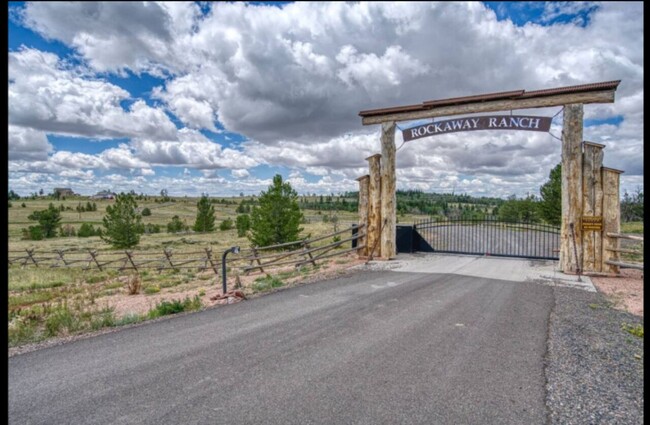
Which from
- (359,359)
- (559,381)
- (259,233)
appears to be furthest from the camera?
(259,233)

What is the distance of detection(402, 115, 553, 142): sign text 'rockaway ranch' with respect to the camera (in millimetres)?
10234

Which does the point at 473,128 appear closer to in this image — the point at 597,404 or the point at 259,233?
the point at 597,404

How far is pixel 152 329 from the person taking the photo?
591cm

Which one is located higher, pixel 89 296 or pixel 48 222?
pixel 48 222

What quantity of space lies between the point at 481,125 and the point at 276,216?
1857 cm

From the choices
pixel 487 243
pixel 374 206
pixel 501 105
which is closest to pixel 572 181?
pixel 501 105

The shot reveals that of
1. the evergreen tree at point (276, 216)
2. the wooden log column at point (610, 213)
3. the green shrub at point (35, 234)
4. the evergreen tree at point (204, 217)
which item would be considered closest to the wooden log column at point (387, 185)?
the wooden log column at point (610, 213)

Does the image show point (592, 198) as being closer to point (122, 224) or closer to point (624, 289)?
point (624, 289)

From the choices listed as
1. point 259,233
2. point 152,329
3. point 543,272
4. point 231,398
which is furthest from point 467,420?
point 259,233

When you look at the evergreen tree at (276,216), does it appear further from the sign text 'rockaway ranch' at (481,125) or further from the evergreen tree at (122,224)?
the evergreen tree at (122,224)

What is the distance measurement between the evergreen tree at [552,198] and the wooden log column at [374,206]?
70.5 feet

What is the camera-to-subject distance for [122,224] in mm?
37562

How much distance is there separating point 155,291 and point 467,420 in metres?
11.7

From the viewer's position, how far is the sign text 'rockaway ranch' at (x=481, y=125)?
33.6ft
